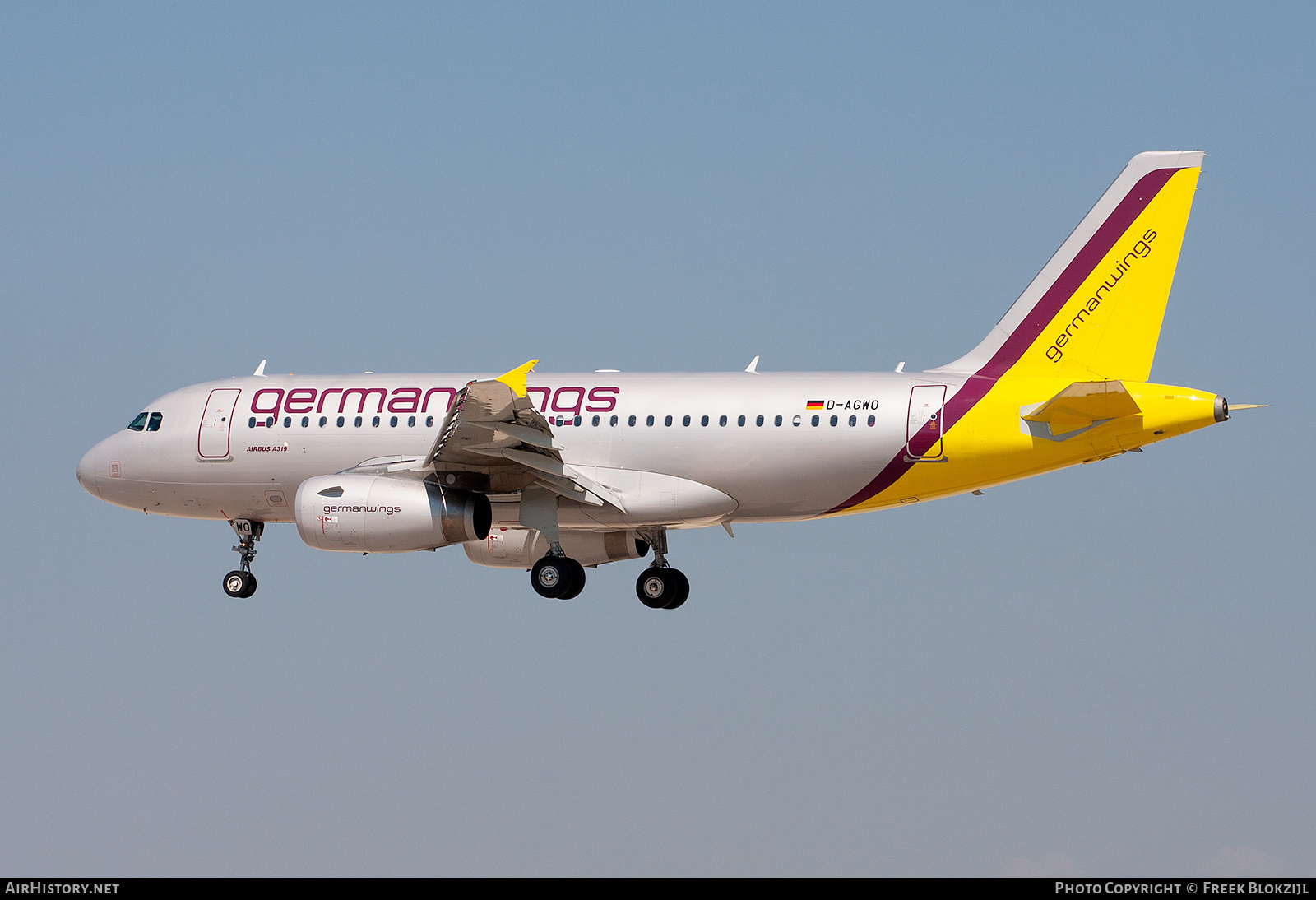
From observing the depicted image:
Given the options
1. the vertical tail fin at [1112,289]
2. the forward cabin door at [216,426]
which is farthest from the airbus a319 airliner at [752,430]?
the forward cabin door at [216,426]

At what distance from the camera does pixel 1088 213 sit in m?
31.3

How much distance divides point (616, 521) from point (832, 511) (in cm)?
→ 400

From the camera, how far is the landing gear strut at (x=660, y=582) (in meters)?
34.5

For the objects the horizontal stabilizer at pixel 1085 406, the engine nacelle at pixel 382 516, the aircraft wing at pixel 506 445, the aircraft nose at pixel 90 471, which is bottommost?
the engine nacelle at pixel 382 516

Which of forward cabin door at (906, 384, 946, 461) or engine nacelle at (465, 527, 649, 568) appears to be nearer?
forward cabin door at (906, 384, 946, 461)

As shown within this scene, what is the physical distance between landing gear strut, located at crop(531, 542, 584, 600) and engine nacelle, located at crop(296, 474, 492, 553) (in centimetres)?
220

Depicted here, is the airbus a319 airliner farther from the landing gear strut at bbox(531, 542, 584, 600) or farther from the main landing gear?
the main landing gear

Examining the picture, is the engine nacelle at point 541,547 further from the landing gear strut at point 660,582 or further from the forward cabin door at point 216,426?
the forward cabin door at point 216,426

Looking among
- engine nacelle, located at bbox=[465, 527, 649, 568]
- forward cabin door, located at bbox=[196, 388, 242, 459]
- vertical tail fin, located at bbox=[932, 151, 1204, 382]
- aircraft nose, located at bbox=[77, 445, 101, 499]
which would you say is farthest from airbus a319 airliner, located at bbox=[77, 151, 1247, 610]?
aircraft nose, located at bbox=[77, 445, 101, 499]

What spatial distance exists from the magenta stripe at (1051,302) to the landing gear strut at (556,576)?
5.42 meters

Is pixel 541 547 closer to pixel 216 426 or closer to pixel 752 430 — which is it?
pixel 752 430

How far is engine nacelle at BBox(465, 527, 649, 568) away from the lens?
3469cm
